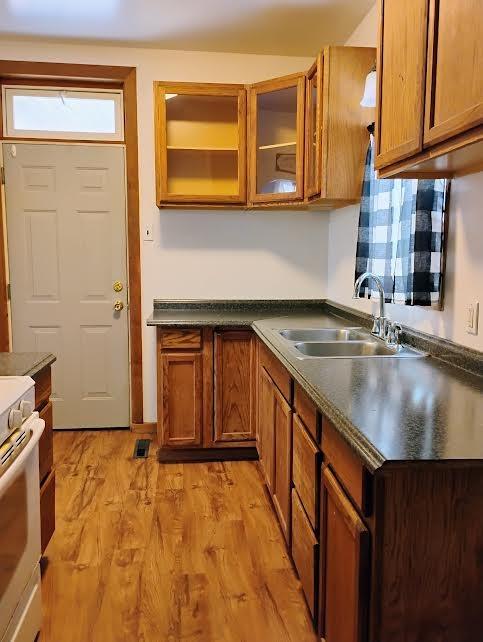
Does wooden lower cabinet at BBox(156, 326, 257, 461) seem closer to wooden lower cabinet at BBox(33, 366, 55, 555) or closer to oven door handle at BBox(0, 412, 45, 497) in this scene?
wooden lower cabinet at BBox(33, 366, 55, 555)

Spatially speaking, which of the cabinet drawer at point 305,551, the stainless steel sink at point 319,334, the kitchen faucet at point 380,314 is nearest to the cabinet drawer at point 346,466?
the cabinet drawer at point 305,551

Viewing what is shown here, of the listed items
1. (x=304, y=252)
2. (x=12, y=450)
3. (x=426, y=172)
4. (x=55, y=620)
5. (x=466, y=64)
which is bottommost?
(x=55, y=620)

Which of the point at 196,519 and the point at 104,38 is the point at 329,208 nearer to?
the point at 104,38

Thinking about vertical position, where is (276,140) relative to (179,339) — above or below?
above

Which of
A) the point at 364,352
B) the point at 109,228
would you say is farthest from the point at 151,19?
the point at 364,352

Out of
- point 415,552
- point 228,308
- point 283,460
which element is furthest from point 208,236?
point 415,552

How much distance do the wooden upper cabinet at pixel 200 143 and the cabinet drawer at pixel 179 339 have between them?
818mm

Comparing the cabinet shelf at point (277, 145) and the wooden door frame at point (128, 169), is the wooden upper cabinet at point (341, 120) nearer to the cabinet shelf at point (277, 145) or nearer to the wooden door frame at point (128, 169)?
the cabinet shelf at point (277, 145)

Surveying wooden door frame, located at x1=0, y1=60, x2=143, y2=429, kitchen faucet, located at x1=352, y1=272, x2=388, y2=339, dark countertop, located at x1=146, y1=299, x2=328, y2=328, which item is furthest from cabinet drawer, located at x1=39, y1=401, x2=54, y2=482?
wooden door frame, located at x1=0, y1=60, x2=143, y2=429

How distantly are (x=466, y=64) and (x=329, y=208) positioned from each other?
92.2 inches

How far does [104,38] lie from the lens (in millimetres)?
3385

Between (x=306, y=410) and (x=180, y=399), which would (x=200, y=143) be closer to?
(x=180, y=399)

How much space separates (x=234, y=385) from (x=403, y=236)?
56.4 inches

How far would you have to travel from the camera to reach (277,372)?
237 cm
